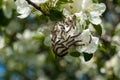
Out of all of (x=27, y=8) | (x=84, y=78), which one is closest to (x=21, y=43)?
(x=84, y=78)

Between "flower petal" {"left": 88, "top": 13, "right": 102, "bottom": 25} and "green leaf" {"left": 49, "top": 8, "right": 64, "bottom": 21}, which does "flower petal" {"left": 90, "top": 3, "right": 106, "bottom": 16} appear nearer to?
"flower petal" {"left": 88, "top": 13, "right": 102, "bottom": 25}

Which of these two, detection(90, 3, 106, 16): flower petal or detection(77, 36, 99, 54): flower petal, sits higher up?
detection(90, 3, 106, 16): flower petal

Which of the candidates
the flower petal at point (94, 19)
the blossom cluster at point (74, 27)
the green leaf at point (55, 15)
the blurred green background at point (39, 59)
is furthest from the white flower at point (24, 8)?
the blurred green background at point (39, 59)

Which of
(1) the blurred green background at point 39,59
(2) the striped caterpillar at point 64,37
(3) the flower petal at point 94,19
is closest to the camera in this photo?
(2) the striped caterpillar at point 64,37

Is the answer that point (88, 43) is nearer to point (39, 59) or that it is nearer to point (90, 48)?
point (90, 48)

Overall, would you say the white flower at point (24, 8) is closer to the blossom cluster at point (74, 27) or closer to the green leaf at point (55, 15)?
the blossom cluster at point (74, 27)

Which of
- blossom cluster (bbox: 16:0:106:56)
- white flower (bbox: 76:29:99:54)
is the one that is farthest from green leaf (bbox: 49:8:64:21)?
white flower (bbox: 76:29:99:54)

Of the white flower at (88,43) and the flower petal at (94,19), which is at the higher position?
the flower petal at (94,19)

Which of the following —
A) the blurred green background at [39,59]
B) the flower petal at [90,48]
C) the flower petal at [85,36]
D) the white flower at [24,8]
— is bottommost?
the blurred green background at [39,59]

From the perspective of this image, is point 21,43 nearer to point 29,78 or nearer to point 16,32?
point 16,32
